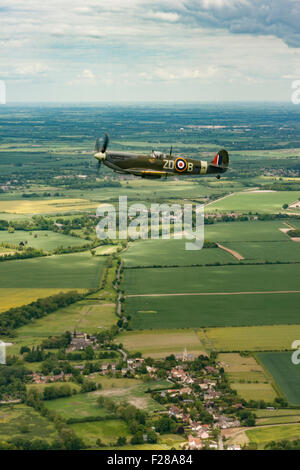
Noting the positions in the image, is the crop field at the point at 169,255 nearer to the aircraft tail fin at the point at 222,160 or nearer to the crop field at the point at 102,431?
the crop field at the point at 102,431

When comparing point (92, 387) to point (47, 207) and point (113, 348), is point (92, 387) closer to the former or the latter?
point (113, 348)

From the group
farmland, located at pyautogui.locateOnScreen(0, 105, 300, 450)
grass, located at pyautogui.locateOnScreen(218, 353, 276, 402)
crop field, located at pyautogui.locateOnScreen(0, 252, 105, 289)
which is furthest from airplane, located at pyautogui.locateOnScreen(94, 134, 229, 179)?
crop field, located at pyautogui.locateOnScreen(0, 252, 105, 289)

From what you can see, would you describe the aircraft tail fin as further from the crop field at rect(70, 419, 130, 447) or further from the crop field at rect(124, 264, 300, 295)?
the crop field at rect(124, 264, 300, 295)

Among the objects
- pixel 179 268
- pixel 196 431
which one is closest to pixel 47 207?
pixel 179 268

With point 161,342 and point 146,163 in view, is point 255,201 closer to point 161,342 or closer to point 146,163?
point 161,342

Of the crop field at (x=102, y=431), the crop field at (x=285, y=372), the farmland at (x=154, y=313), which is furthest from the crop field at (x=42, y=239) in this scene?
the crop field at (x=102, y=431)

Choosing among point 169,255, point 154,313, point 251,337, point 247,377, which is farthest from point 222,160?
point 169,255
